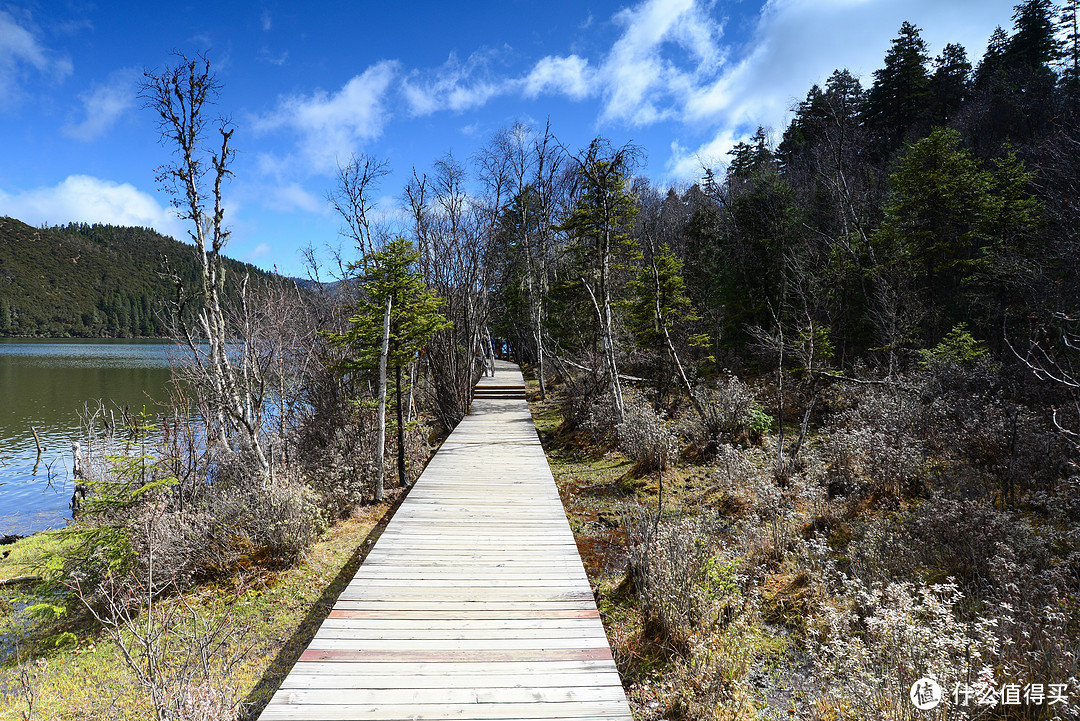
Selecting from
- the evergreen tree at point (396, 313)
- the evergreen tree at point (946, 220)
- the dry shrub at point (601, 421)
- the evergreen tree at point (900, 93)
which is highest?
the evergreen tree at point (900, 93)

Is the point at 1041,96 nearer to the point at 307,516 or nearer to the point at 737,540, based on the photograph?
the point at 737,540

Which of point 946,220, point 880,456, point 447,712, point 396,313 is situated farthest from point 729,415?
point 946,220

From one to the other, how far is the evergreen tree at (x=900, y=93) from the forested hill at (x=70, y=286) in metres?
91.9

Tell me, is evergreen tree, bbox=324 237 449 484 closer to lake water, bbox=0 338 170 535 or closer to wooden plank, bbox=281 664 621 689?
lake water, bbox=0 338 170 535

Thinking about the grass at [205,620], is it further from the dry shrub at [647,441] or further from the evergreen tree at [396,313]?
the dry shrub at [647,441]

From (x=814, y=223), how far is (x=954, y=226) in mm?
7558

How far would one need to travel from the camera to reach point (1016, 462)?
6.49 m

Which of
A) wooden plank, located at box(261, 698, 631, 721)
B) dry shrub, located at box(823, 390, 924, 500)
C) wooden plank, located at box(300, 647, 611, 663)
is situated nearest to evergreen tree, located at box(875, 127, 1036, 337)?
dry shrub, located at box(823, 390, 924, 500)

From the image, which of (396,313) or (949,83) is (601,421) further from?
(949,83)

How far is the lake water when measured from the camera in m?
13.3

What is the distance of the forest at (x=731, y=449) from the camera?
3.80 m

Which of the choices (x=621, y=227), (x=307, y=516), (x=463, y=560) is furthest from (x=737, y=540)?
(x=621, y=227)

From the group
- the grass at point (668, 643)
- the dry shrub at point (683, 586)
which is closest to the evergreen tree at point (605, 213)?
the grass at point (668, 643)

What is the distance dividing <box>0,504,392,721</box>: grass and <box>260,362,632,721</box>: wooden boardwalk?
121 centimetres
